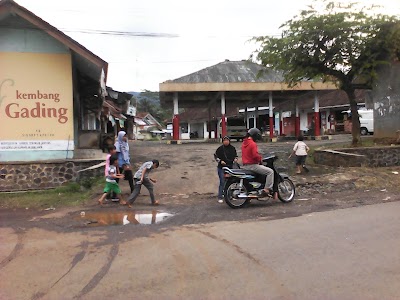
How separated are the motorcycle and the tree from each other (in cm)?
722

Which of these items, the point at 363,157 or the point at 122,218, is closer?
the point at 122,218

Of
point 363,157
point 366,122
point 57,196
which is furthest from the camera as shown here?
point 366,122

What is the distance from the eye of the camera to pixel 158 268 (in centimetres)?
517

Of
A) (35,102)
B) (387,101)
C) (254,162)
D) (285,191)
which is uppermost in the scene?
(387,101)

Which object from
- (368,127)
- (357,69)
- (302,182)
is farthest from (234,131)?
(302,182)

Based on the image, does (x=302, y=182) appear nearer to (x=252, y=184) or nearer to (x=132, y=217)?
(x=252, y=184)

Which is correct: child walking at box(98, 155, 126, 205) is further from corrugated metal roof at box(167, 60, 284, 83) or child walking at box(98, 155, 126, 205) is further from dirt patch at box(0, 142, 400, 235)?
corrugated metal roof at box(167, 60, 284, 83)

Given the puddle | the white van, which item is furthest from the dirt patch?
the white van

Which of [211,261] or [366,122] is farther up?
[366,122]

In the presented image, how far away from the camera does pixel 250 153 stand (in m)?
9.77

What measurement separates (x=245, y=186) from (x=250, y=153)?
2.59 ft

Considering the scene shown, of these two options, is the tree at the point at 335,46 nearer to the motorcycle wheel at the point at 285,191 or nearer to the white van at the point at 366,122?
→ the motorcycle wheel at the point at 285,191

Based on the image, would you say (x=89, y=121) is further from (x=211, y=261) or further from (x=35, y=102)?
(x=211, y=261)

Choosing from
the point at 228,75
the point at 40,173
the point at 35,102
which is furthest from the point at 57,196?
the point at 228,75
